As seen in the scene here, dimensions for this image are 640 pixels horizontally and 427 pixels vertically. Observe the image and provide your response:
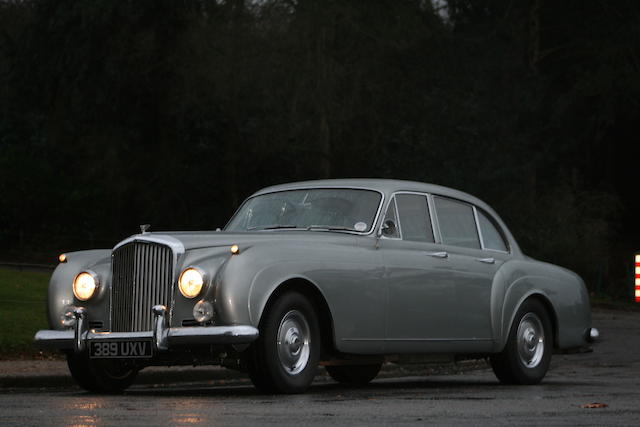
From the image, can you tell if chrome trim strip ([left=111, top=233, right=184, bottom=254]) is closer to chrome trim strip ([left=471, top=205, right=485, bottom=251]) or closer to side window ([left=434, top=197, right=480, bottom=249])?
side window ([left=434, top=197, right=480, bottom=249])

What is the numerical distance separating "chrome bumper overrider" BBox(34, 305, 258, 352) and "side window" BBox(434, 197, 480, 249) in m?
3.18

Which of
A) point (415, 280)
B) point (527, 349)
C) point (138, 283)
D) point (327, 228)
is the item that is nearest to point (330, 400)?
point (138, 283)

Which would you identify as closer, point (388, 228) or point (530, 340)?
point (388, 228)

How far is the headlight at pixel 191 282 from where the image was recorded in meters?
10.0

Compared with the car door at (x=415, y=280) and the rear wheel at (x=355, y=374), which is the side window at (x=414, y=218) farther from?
the rear wheel at (x=355, y=374)

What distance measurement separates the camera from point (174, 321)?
10180mm

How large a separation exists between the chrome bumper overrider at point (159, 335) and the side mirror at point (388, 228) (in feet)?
7.16

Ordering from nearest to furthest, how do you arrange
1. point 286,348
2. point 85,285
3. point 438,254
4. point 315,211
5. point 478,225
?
point 286,348 → point 85,285 → point 315,211 → point 438,254 → point 478,225

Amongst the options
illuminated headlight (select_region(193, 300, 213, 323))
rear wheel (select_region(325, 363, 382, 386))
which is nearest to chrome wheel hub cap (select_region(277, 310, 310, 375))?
illuminated headlight (select_region(193, 300, 213, 323))

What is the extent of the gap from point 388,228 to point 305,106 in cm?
2448

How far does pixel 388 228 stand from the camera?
1170 centimetres

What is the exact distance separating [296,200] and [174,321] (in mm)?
2177

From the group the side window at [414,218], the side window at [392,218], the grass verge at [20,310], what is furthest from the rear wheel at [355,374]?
the grass verge at [20,310]

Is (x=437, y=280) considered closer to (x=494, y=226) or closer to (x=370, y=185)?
(x=370, y=185)
